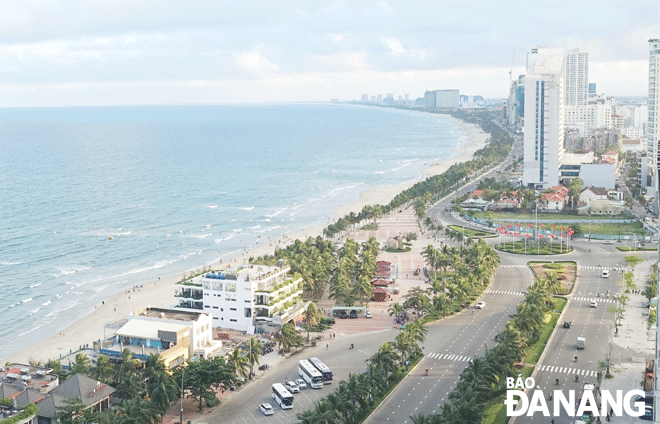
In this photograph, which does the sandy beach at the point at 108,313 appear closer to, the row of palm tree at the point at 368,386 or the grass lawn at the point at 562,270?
the row of palm tree at the point at 368,386

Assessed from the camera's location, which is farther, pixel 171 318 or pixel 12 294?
pixel 12 294

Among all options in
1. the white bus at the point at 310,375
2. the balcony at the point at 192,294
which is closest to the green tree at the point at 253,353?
the white bus at the point at 310,375

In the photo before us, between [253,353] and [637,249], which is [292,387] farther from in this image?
[637,249]

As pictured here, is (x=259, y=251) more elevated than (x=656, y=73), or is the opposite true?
(x=656, y=73)

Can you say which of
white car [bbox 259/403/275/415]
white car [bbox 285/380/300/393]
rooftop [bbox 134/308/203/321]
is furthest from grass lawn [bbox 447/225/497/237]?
white car [bbox 259/403/275/415]

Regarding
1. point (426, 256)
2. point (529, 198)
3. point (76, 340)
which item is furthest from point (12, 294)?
point (529, 198)

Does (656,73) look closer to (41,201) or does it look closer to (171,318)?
(171,318)

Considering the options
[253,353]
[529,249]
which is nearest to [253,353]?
[253,353]
